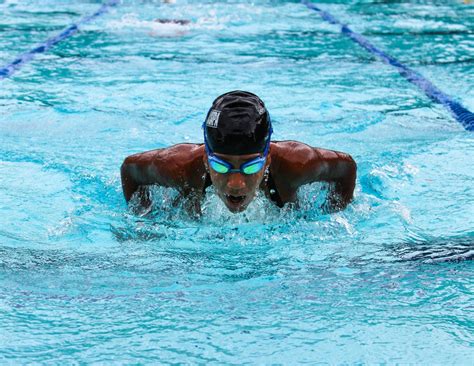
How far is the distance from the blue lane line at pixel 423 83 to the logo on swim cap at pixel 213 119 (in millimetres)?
2304

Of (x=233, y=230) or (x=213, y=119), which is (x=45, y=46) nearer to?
(x=233, y=230)

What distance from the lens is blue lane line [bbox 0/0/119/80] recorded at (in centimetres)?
606

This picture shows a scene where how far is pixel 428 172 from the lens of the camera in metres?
3.79

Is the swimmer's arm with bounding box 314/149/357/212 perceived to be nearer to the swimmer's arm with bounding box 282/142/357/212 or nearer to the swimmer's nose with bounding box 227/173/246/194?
the swimmer's arm with bounding box 282/142/357/212

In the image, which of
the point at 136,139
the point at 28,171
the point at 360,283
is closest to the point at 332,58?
the point at 136,139

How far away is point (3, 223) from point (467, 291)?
1.75 metres

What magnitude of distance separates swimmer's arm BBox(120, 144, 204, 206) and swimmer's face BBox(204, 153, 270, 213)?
0.81ft

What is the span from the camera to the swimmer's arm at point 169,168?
9.53 ft

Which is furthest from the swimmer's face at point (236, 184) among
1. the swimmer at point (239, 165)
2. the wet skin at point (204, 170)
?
the wet skin at point (204, 170)

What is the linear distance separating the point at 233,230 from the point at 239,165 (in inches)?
16.3

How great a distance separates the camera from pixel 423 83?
5.62 metres

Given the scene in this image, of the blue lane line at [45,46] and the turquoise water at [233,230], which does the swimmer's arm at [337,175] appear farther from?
the blue lane line at [45,46]

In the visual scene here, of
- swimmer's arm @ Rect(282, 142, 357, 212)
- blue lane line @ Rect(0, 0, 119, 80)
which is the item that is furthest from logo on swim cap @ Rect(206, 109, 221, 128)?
blue lane line @ Rect(0, 0, 119, 80)

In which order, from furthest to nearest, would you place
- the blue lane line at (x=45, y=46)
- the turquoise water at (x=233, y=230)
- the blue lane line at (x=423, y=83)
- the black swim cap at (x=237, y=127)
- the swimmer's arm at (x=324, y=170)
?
the blue lane line at (x=45, y=46) < the blue lane line at (x=423, y=83) < the swimmer's arm at (x=324, y=170) < the black swim cap at (x=237, y=127) < the turquoise water at (x=233, y=230)
